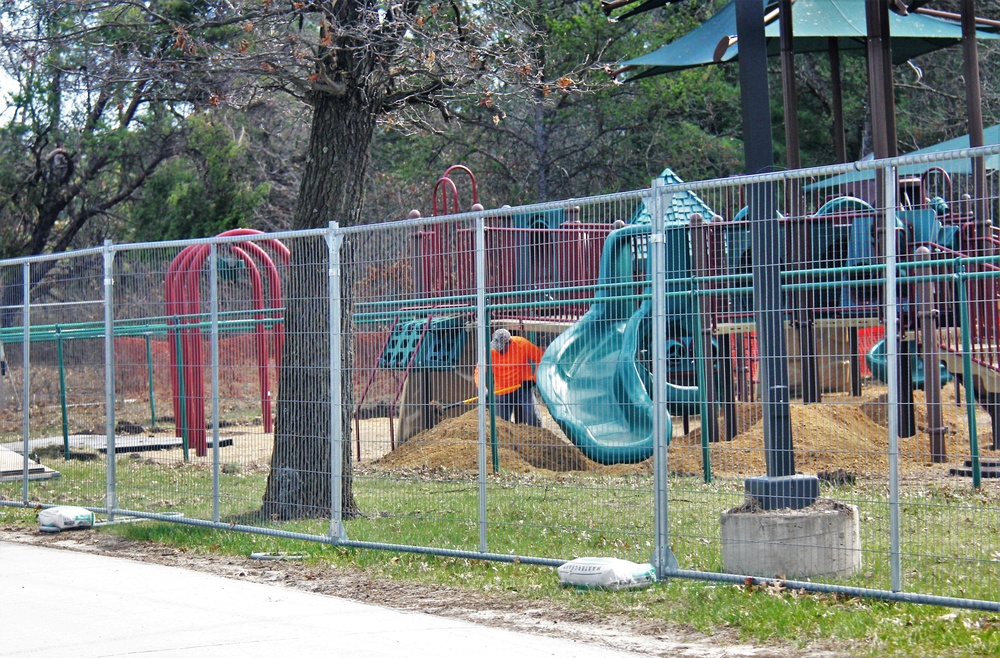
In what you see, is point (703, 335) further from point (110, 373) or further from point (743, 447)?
point (110, 373)

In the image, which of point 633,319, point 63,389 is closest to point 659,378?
point 633,319

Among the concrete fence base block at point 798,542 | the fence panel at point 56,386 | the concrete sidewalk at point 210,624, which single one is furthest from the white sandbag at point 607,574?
the fence panel at point 56,386

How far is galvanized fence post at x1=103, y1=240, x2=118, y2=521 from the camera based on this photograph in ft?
35.4

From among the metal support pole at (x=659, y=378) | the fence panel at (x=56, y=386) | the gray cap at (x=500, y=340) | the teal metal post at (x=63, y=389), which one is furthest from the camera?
the teal metal post at (x=63, y=389)

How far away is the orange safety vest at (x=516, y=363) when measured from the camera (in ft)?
36.6

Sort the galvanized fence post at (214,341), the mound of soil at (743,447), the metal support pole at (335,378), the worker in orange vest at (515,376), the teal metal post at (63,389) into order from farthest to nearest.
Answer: the teal metal post at (63,389)
the worker in orange vest at (515,376)
the galvanized fence post at (214,341)
the mound of soil at (743,447)
the metal support pole at (335,378)

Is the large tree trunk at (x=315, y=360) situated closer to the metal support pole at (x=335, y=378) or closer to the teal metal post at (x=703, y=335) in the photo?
the metal support pole at (x=335, y=378)

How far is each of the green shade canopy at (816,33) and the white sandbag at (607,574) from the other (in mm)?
8026

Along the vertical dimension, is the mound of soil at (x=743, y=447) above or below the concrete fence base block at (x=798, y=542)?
above

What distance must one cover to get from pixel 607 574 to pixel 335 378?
9.52ft

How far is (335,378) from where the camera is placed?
9031 mm

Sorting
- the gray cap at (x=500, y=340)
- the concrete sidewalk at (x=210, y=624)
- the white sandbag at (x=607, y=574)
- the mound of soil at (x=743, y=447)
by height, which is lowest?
the concrete sidewalk at (x=210, y=624)

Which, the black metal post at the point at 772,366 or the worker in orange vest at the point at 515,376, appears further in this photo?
the worker in orange vest at the point at 515,376

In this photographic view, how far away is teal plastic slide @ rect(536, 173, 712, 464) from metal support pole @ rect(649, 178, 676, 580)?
0.69 m
